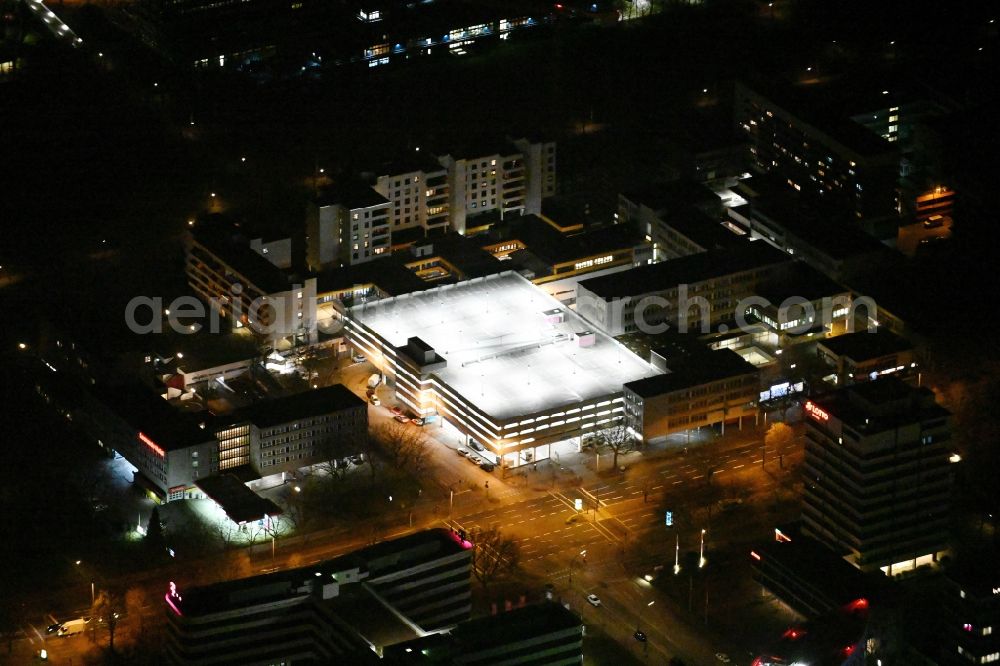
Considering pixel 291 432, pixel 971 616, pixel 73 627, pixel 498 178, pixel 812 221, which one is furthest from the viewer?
pixel 498 178

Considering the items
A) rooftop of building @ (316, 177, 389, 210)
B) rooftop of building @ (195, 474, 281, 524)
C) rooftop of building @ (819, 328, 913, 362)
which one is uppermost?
rooftop of building @ (316, 177, 389, 210)

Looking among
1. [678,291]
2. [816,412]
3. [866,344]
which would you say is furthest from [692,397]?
[816,412]

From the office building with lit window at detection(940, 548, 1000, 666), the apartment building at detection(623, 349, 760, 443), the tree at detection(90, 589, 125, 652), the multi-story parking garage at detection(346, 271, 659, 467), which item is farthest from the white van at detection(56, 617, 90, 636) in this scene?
the office building with lit window at detection(940, 548, 1000, 666)

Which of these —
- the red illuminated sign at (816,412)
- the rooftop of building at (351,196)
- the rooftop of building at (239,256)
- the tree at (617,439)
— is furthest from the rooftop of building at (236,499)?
the red illuminated sign at (816,412)

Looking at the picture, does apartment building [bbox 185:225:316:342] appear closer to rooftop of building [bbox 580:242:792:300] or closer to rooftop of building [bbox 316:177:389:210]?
rooftop of building [bbox 316:177:389:210]

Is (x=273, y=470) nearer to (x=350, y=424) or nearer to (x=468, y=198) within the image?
(x=350, y=424)

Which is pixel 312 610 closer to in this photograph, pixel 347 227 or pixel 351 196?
pixel 347 227

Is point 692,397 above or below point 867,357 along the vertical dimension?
below
